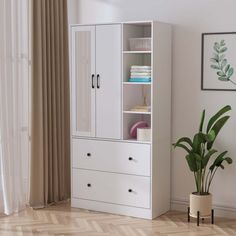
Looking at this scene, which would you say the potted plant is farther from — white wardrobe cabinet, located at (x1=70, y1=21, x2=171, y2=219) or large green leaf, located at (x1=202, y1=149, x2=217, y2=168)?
white wardrobe cabinet, located at (x1=70, y1=21, x2=171, y2=219)

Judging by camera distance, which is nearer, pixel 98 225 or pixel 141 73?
pixel 98 225

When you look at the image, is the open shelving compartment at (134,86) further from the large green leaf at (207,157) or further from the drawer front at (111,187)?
the large green leaf at (207,157)

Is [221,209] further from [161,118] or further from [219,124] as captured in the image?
[161,118]

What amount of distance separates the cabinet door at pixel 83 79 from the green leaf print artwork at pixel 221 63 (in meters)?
1.15

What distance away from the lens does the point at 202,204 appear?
4.91 meters

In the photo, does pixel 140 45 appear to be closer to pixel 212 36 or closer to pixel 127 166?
pixel 212 36

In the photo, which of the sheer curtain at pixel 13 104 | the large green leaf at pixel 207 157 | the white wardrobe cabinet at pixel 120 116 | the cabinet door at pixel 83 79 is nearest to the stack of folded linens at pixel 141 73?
the white wardrobe cabinet at pixel 120 116

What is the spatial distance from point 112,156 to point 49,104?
859 millimetres

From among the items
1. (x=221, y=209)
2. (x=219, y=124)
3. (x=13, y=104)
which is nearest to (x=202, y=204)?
(x=221, y=209)

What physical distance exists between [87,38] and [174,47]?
2.78 ft

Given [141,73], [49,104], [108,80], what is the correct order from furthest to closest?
[49,104] < [108,80] < [141,73]

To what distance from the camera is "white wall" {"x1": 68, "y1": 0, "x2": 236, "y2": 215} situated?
5.07 meters

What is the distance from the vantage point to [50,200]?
562cm

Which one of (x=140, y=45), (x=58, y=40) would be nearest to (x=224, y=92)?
(x=140, y=45)
